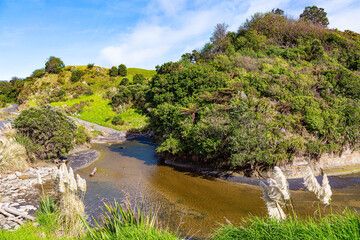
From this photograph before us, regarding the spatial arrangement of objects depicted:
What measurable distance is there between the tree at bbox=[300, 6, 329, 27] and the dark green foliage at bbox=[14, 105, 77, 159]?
54.4 metres

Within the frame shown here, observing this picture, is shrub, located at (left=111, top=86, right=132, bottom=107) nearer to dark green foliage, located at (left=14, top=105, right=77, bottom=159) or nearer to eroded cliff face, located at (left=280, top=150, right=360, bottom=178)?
dark green foliage, located at (left=14, top=105, right=77, bottom=159)

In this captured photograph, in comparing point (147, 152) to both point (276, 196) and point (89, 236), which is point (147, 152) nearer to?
point (89, 236)

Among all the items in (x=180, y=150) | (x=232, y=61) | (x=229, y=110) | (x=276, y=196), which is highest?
(x=232, y=61)

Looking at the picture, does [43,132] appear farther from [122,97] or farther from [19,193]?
[122,97]

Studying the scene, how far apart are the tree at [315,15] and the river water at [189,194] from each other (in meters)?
47.4

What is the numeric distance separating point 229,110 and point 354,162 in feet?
32.2

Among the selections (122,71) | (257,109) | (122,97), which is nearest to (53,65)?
(122,71)

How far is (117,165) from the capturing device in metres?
17.9

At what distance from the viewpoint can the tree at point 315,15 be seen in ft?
156

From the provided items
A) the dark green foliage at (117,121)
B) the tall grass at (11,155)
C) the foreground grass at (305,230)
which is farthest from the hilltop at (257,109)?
the dark green foliage at (117,121)

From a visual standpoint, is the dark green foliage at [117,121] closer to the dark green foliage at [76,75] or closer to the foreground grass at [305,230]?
the dark green foliage at [76,75]

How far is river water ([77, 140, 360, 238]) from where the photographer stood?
9.43 metres

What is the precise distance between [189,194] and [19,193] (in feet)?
30.6

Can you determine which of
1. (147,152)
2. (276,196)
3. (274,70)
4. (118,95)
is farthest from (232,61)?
(118,95)
